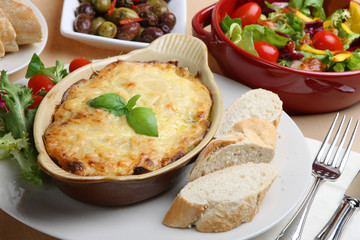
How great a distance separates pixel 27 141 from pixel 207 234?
36.5 inches

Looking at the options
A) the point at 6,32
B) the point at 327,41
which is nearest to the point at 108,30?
the point at 6,32

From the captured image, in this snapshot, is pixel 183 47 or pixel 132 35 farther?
pixel 132 35

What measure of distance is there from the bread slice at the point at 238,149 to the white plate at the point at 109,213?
0.50ft

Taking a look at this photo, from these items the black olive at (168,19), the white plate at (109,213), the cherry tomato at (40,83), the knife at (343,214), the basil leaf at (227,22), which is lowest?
the knife at (343,214)

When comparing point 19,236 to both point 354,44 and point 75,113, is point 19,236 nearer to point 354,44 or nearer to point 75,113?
point 75,113

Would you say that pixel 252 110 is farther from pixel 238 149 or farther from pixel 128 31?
pixel 128 31

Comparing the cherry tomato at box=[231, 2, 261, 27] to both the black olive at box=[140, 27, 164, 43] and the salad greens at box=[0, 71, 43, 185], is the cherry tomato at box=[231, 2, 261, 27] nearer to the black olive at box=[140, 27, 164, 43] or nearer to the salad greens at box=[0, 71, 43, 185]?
the black olive at box=[140, 27, 164, 43]

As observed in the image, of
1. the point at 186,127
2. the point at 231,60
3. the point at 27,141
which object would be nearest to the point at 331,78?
the point at 231,60

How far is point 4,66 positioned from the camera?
290 centimetres

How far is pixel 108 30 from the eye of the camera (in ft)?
10.6

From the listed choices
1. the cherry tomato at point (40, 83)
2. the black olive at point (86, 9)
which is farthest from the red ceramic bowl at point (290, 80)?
the cherry tomato at point (40, 83)

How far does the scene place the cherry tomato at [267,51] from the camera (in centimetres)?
298

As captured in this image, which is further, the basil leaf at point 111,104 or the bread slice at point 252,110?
the bread slice at point 252,110

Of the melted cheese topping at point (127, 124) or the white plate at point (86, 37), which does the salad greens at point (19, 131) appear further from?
Answer: the white plate at point (86, 37)
